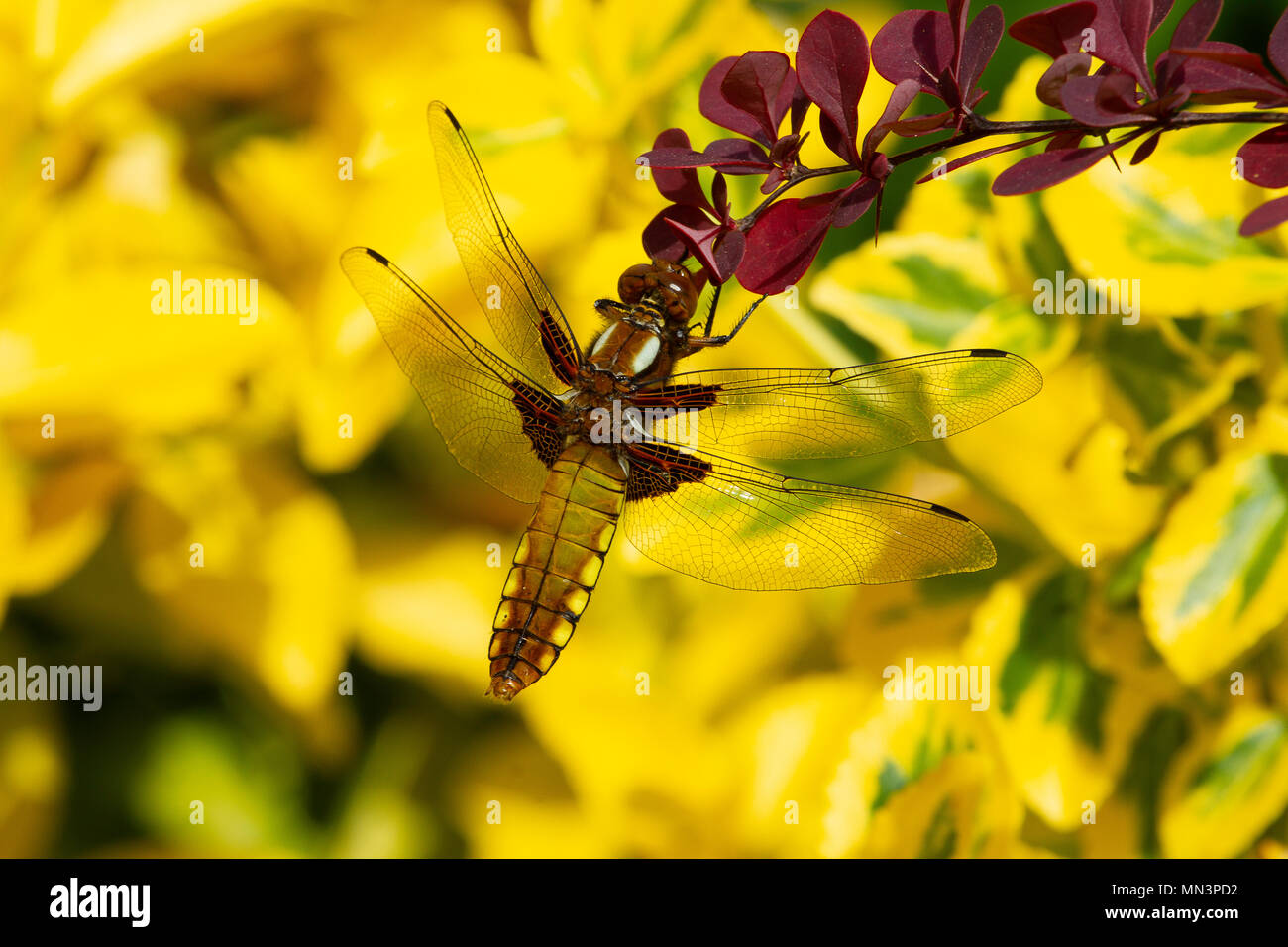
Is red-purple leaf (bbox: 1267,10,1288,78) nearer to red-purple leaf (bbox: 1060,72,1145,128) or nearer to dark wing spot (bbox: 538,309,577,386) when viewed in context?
red-purple leaf (bbox: 1060,72,1145,128)

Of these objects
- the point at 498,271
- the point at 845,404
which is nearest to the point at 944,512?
the point at 845,404

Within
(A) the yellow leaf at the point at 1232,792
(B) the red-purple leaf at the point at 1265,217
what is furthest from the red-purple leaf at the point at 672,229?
(A) the yellow leaf at the point at 1232,792

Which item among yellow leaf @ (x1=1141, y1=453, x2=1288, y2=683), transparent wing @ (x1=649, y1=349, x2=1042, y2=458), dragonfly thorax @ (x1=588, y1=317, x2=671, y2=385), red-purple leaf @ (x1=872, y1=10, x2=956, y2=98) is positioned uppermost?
red-purple leaf @ (x1=872, y1=10, x2=956, y2=98)

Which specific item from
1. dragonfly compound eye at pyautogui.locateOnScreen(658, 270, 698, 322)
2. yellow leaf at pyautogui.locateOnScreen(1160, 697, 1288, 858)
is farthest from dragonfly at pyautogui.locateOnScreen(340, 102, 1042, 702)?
yellow leaf at pyautogui.locateOnScreen(1160, 697, 1288, 858)

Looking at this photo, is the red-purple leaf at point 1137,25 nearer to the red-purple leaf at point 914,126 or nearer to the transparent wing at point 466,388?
the red-purple leaf at point 914,126

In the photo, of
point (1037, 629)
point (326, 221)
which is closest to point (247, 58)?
point (326, 221)

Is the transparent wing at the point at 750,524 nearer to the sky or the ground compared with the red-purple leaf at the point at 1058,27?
nearer to the ground
